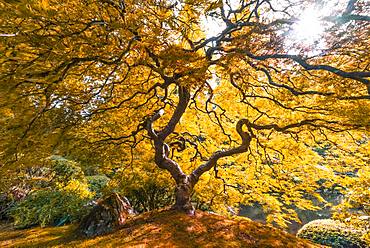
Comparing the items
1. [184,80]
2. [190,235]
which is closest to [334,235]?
[190,235]

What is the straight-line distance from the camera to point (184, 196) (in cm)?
482

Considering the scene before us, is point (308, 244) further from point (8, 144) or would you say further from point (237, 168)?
point (8, 144)

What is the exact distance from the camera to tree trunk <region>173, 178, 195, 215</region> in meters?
4.73

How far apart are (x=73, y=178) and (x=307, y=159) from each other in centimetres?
594

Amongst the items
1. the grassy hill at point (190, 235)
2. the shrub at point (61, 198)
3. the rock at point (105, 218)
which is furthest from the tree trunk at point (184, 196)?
the shrub at point (61, 198)

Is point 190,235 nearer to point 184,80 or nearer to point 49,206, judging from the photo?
point 184,80

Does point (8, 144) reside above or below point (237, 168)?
above

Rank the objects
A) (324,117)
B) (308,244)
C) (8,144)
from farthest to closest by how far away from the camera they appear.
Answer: (308,244) → (324,117) → (8,144)

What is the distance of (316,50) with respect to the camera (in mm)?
2615

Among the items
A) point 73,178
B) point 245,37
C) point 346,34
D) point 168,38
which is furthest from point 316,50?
point 73,178

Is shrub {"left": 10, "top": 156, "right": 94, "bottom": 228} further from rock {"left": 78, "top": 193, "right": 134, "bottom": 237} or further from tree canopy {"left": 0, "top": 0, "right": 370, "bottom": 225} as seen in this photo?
tree canopy {"left": 0, "top": 0, "right": 370, "bottom": 225}

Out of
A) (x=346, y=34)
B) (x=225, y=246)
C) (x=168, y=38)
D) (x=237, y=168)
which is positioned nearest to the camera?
(x=346, y=34)

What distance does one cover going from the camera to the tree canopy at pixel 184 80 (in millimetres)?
2057

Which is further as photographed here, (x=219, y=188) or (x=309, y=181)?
(x=219, y=188)
